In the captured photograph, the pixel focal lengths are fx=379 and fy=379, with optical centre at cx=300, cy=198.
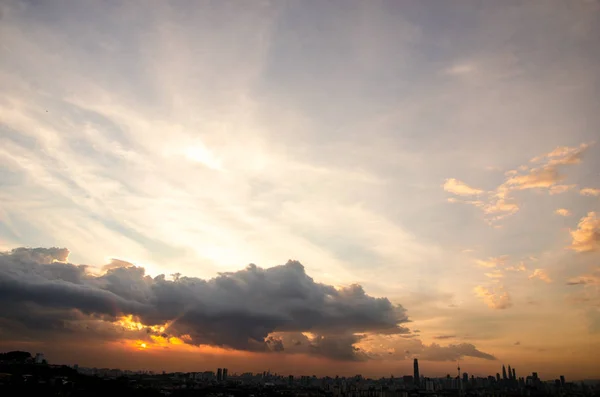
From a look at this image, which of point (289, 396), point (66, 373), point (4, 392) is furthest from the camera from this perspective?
point (289, 396)

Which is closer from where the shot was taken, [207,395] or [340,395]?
[207,395]

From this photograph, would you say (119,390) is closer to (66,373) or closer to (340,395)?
(66,373)

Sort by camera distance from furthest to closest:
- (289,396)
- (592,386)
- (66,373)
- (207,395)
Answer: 1. (289,396)
2. (207,395)
3. (66,373)
4. (592,386)

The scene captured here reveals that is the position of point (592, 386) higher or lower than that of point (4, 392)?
higher

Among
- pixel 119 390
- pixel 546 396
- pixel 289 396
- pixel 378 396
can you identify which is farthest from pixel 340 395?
pixel 119 390

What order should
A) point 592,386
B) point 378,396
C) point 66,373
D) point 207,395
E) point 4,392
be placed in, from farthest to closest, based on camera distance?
point 378,396, point 207,395, point 66,373, point 592,386, point 4,392

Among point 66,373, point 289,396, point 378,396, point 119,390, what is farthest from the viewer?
point 378,396

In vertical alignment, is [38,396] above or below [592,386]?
below

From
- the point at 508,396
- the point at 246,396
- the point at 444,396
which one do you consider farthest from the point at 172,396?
the point at 508,396

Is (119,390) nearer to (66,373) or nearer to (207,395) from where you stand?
(66,373)

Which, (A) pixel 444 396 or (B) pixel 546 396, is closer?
(B) pixel 546 396
